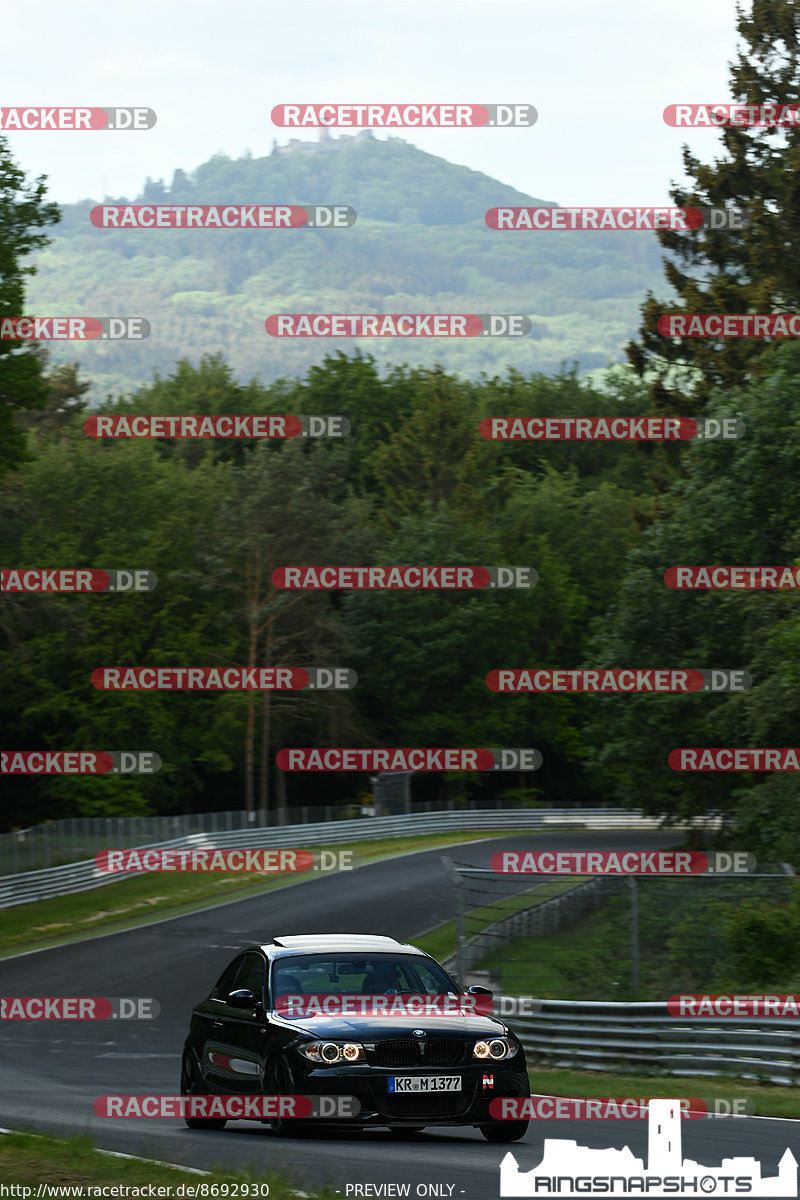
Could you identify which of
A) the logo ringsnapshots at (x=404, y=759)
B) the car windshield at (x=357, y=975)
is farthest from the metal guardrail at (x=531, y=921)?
the logo ringsnapshots at (x=404, y=759)

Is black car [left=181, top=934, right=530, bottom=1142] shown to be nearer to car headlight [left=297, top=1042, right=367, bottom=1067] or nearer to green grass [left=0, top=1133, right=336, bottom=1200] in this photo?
car headlight [left=297, top=1042, right=367, bottom=1067]

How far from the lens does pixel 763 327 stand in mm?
38406

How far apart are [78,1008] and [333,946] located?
13.7m

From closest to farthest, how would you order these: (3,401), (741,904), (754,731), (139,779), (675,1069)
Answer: (675,1069), (741,904), (754,731), (3,401), (139,779)

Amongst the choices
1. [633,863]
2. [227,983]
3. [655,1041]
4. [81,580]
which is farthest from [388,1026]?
[81,580]

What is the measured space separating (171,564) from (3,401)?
104 ft

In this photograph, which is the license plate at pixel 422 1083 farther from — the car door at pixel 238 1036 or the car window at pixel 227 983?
the car window at pixel 227 983

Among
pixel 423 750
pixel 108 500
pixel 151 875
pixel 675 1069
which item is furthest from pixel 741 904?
pixel 423 750

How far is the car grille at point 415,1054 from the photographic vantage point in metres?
9.99

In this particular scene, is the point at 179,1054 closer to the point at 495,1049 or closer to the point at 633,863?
the point at 495,1049

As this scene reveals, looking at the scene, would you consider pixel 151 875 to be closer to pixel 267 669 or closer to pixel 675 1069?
pixel 267 669

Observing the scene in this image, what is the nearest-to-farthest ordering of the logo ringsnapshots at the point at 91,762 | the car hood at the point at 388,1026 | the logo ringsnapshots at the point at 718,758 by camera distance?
the car hood at the point at 388,1026
the logo ringsnapshots at the point at 718,758
the logo ringsnapshots at the point at 91,762

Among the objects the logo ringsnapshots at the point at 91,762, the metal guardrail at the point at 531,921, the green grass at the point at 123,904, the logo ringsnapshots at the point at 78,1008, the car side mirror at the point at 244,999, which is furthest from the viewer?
the logo ringsnapshots at the point at 91,762

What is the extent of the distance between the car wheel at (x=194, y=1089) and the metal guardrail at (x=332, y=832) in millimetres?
25699
